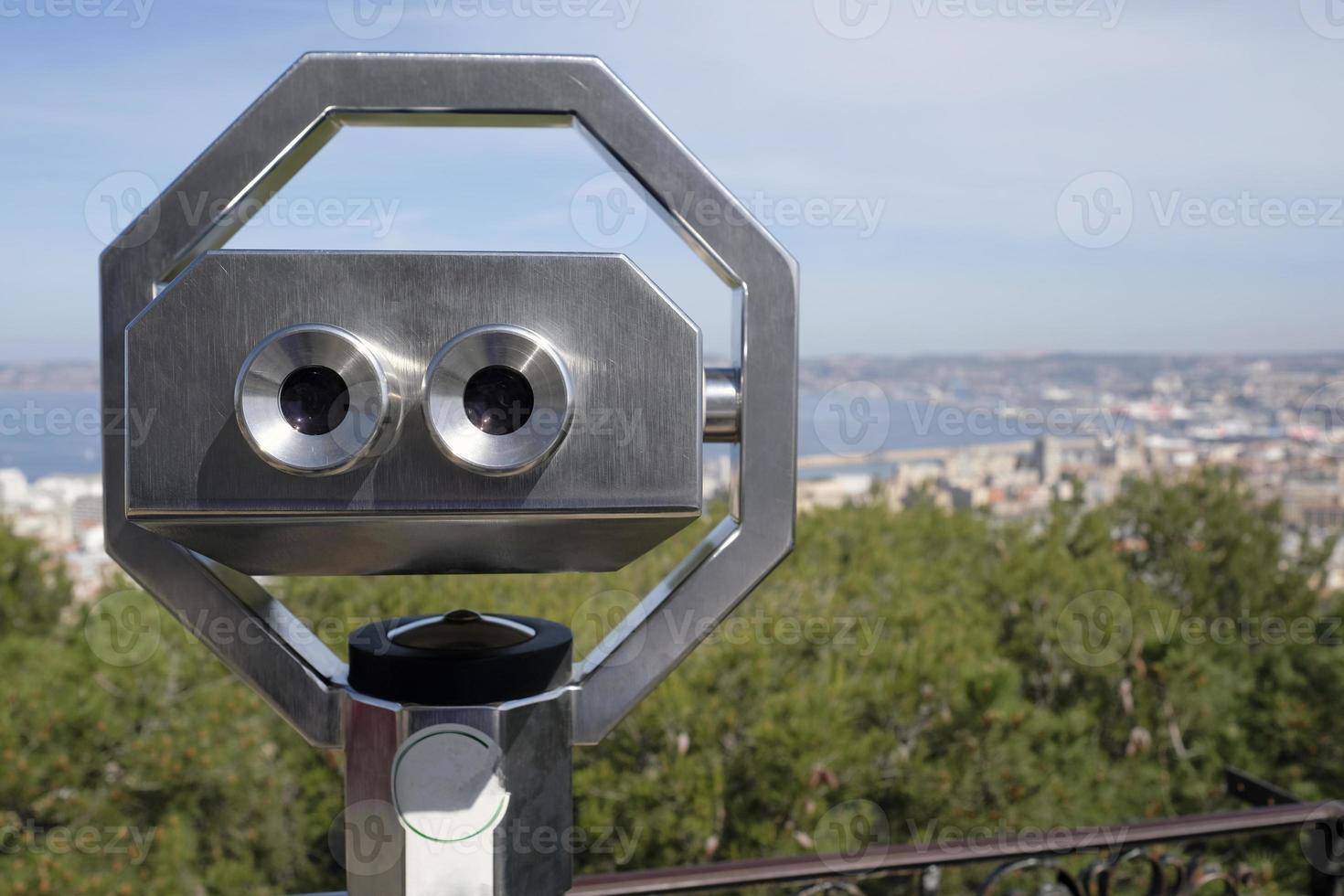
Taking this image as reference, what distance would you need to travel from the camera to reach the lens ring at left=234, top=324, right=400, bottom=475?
0.57 m

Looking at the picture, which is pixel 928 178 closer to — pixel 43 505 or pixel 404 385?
pixel 43 505

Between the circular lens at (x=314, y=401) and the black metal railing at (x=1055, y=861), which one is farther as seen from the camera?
the black metal railing at (x=1055, y=861)

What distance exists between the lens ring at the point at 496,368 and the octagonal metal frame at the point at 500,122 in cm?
16

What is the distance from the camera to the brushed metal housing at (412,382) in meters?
0.59

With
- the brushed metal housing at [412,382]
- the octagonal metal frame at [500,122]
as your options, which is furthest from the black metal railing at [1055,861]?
the brushed metal housing at [412,382]

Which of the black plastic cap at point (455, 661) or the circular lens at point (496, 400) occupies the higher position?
the circular lens at point (496, 400)

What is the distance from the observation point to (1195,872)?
195 centimetres

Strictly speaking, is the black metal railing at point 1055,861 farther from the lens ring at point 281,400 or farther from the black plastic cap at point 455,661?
the lens ring at point 281,400

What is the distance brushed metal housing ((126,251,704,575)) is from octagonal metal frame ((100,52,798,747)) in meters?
0.11

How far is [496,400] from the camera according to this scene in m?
0.61

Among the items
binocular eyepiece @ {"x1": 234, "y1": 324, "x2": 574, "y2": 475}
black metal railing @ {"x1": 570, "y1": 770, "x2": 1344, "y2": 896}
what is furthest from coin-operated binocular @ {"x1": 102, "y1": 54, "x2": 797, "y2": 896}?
black metal railing @ {"x1": 570, "y1": 770, "x2": 1344, "y2": 896}

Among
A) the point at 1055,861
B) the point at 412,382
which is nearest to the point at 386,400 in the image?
the point at 412,382

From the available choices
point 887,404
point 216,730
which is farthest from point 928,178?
point 216,730

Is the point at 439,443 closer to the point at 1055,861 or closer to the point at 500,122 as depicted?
the point at 500,122
